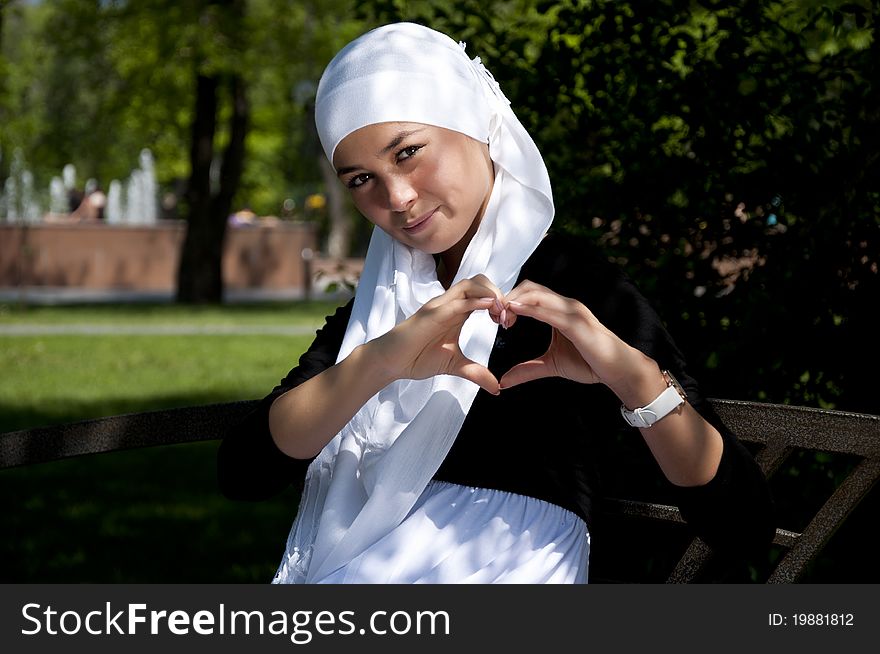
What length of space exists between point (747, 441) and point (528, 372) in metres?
0.60

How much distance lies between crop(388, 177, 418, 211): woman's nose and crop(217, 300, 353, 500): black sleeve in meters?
0.38

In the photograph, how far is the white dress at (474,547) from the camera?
86.1 inches

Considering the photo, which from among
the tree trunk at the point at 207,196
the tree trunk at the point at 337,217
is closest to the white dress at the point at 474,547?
the tree trunk at the point at 207,196

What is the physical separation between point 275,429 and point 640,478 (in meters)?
1.34

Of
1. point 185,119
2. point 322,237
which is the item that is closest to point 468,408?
point 185,119

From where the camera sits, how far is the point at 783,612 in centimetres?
218

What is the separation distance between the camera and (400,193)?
7.15ft

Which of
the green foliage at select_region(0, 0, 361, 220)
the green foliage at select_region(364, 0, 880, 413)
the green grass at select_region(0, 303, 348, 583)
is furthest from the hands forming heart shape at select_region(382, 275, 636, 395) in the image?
the green foliage at select_region(0, 0, 361, 220)

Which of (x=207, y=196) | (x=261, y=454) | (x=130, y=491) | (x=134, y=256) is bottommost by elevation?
(x=134, y=256)

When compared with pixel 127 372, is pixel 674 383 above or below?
above

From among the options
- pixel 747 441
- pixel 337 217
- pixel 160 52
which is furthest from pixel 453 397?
pixel 337 217

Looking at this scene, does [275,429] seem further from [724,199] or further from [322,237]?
[322,237]

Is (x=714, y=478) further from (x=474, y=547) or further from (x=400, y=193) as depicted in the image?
(x=400, y=193)

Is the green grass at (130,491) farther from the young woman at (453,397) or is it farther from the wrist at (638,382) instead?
the wrist at (638,382)
